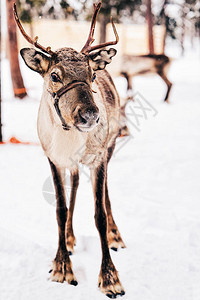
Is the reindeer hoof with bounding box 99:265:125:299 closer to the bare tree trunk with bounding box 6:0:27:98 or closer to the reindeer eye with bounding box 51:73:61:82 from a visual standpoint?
the reindeer eye with bounding box 51:73:61:82

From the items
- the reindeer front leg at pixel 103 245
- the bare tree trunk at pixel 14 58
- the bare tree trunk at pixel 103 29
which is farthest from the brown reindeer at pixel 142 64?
the reindeer front leg at pixel 103 245

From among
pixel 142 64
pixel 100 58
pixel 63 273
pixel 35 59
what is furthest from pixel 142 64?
pixel 63 273

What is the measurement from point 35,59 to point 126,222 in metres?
2.22

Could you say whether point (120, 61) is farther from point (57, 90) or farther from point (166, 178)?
point (57, 90)

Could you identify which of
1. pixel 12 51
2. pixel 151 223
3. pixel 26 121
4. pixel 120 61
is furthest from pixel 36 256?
pixel 120 61

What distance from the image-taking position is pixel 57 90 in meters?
2.26

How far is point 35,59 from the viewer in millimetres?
2316

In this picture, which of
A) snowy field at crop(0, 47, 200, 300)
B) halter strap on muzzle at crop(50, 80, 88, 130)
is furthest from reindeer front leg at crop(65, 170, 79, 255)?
halter strap on muzzle at crop(50, 80, 88, 130)

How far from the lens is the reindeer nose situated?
81.0 inches

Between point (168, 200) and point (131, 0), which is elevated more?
point (131, 0)

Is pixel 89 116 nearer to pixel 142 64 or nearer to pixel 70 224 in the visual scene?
pixel 70 224

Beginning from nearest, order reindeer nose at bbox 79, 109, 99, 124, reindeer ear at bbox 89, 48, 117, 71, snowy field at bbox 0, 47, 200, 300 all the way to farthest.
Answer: reindeer nose at bbox 79, 109, 99, 124
reindeer ear at bbox 89, 48, 117, 71
snowy field at bbox 0, 47, 200, 300

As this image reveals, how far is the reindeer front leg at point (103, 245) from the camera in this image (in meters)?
2.63

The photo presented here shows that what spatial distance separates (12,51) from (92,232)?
779 centimetres
